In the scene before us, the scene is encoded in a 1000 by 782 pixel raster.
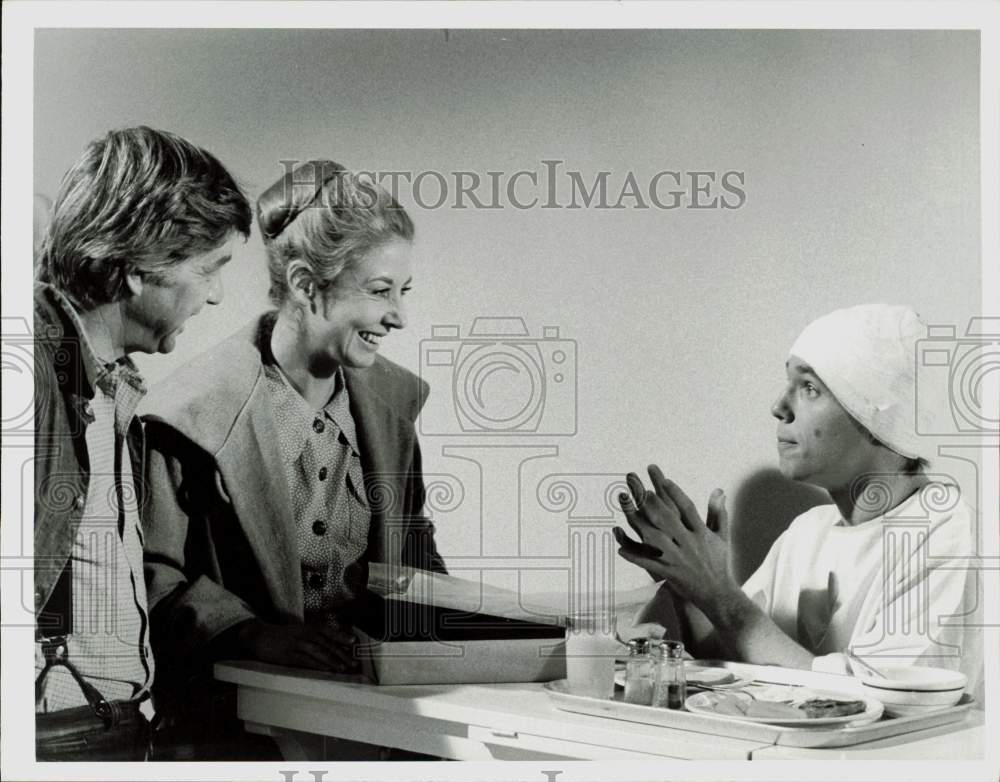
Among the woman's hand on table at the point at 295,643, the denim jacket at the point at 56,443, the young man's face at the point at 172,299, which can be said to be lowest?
the woman's hand on table at the point at 295,643

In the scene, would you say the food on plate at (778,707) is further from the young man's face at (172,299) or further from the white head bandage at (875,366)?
the young man's face at (172,299)

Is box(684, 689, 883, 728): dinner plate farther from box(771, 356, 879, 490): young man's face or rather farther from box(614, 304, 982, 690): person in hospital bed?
box(771, 356, 879, 490): young man's face

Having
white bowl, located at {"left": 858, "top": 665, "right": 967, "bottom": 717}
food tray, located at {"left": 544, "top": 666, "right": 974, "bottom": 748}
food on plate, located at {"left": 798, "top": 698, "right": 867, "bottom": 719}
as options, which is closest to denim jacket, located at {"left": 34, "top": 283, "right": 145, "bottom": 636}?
food tray, located at {"left": 544, "top": 666, "right": 974, "bottom": 748}

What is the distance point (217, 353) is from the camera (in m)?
3.08

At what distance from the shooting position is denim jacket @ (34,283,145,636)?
10.1ft

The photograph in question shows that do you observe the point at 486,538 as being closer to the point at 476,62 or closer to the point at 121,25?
the point at 476,62

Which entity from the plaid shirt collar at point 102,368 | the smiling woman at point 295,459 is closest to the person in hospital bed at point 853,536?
the smiling woman at point 295,459

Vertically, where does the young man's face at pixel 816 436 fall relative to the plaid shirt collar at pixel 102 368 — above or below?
below

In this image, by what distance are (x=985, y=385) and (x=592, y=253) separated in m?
0.97

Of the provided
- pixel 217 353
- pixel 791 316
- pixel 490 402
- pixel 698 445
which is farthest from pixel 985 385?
pixel 217 353

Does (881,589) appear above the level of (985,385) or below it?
below

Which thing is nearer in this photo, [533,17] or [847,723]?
[847,723]

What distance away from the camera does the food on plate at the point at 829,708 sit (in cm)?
265

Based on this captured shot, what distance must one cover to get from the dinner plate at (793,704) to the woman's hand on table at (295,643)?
823 millimetres
